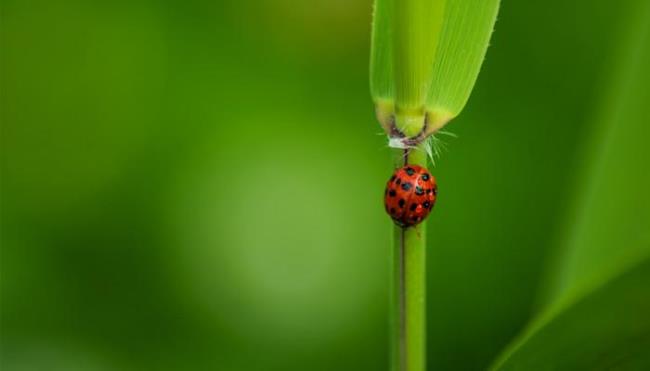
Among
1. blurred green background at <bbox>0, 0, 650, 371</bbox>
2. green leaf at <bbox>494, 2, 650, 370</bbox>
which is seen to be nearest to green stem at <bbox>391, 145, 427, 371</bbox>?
green leaf at <bbox>494, 2, 650, 370</bbox>

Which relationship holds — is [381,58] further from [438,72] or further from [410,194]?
[410,194]

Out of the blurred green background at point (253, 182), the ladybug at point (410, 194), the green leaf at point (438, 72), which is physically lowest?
the blurred green background at point (253, 182)

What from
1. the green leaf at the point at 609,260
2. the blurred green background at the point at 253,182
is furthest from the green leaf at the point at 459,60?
the blurred green background at the point at 253,182

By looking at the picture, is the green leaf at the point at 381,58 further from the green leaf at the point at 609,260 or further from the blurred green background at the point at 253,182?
the blurred green background at the point at 253,182

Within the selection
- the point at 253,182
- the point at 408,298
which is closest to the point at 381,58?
the point at 408,298

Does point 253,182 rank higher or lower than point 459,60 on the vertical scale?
lower

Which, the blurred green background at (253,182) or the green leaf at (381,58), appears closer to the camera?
the green leaf at (381,58)
